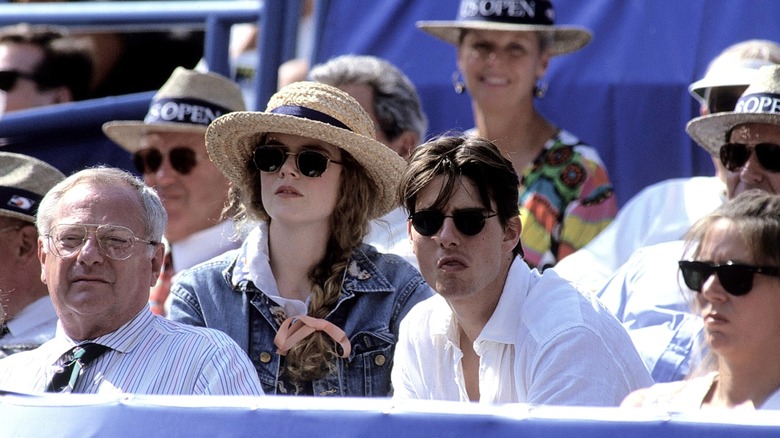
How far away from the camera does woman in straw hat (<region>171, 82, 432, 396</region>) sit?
342 cm

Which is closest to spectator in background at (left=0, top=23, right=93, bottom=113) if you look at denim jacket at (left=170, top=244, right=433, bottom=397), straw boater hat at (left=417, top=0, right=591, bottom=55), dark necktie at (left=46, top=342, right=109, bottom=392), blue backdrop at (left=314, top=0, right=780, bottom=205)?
blue backdrop at (left=314, top=0, right=780, bottom=205)

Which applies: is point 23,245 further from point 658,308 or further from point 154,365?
point 658,308

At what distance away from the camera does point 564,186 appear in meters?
4.46

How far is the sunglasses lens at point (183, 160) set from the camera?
463 centimetres

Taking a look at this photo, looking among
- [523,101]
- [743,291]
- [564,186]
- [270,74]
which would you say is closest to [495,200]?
[743,291]

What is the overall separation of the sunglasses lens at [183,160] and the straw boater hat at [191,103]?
0.25ft

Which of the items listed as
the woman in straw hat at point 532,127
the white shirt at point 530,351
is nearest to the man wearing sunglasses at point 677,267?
the woman in straw hat at point 532,127

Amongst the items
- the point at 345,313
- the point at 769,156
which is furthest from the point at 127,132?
the point at 769,156

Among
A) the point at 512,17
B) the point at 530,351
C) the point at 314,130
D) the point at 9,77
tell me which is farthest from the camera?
the point at 9,77

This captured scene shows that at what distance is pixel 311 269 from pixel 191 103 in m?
1.34

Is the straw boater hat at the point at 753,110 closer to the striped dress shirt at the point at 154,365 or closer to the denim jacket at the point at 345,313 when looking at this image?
the denim jacket at the point at 345,313

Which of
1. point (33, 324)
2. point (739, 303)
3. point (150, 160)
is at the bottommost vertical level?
point (33, 324)

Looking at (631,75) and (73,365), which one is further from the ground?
(631,75)

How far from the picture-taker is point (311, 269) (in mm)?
3596
